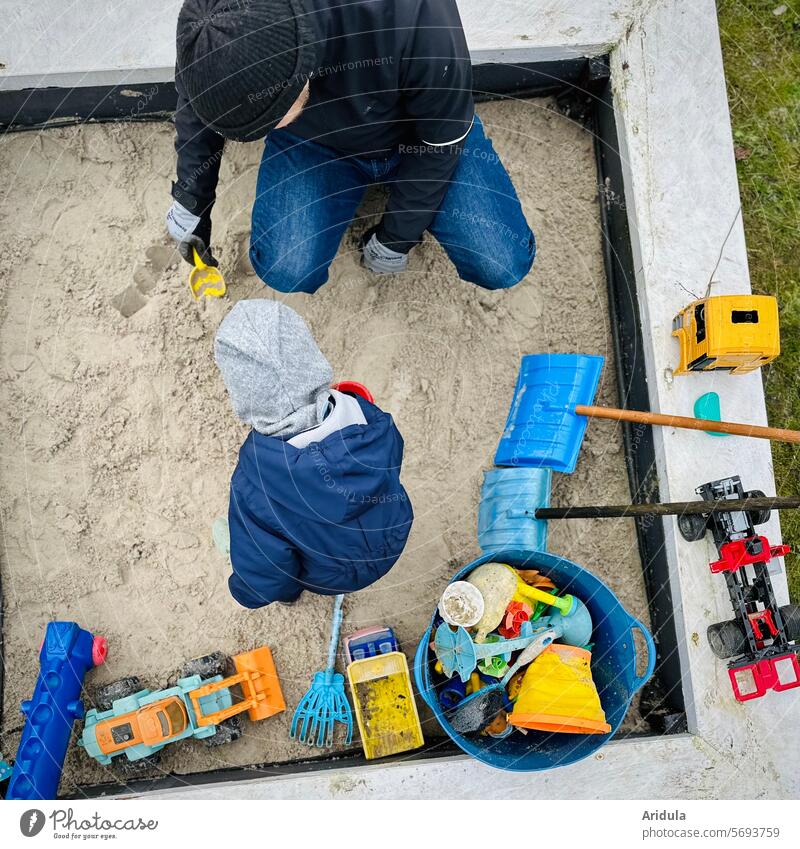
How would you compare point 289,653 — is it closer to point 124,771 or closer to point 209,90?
point 124,771

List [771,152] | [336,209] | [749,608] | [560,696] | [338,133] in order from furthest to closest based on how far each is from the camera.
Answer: [771,152] < [336,209] < [749,608] < [338,133] < [560,696]

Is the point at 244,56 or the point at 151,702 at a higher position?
the point at 244,56

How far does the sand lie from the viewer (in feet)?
5.63

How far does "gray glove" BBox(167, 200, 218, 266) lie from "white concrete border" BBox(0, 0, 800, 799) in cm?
41

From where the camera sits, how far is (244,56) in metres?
1.01

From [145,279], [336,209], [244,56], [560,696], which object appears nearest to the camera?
[244,56]

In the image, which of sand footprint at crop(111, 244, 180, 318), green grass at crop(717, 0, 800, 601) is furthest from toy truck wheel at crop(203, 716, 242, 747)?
green grass at crop(717, 0, 800, 601)

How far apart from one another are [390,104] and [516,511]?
936 millimetres

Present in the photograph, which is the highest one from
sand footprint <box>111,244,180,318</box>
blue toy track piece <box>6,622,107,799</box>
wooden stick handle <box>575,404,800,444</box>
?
sand footprint <box>111,244,180,318</box>

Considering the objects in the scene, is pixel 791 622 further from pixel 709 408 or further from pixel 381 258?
pixel 381 258

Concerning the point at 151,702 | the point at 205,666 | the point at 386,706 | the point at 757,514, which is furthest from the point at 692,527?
the point at 151,702

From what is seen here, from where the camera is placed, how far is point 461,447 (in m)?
1.78

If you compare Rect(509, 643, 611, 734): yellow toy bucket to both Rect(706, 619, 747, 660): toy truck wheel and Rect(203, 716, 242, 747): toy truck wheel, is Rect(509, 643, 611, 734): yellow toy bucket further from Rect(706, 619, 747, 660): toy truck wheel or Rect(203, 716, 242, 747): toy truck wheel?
Rect(203, 716, 242, 747): toy truck wheel
